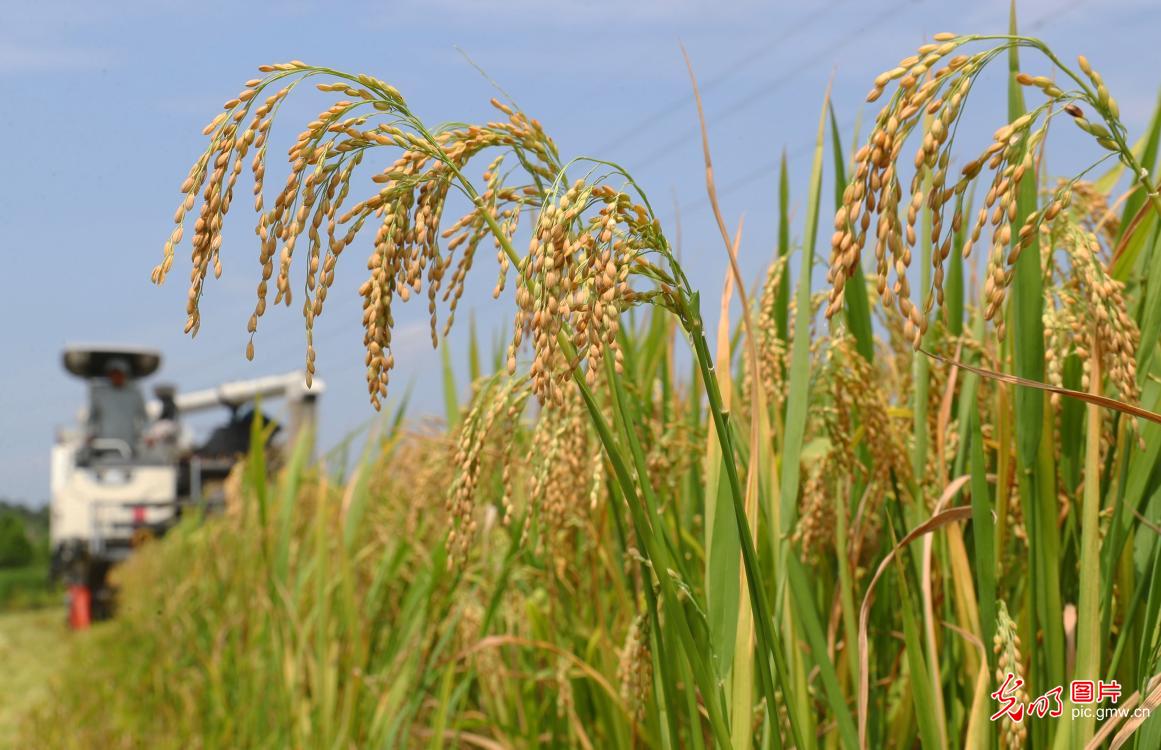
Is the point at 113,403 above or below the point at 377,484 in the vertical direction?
above

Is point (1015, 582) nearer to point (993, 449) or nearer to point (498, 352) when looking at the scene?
point (993, 449)

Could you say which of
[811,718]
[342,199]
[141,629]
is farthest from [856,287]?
[141,629]

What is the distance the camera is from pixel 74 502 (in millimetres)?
13578

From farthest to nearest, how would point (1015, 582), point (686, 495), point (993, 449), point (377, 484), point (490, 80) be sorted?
1. point (377, 484)
2. point (686, 495)
3. point (993, 449)
4. point (1015, 582)
5. point (490, 80)

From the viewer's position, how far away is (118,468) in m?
13.7

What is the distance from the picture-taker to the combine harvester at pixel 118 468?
12.7m

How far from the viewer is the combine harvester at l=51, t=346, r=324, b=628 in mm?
12734

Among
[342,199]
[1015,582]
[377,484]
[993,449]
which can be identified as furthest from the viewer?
[377,484]

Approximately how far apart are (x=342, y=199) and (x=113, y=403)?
1489 cm

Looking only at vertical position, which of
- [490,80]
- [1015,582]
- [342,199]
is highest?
[490,80]

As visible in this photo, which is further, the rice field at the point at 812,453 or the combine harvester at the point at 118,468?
the combine harvester at the point at 118,468

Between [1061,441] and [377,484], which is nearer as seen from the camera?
[1061,441]

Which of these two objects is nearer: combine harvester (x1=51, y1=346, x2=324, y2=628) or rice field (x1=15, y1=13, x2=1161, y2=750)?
rice field (x1=15, y1=13, x2=1161, y2=750)

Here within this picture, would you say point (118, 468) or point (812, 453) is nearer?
point (812, 453)
